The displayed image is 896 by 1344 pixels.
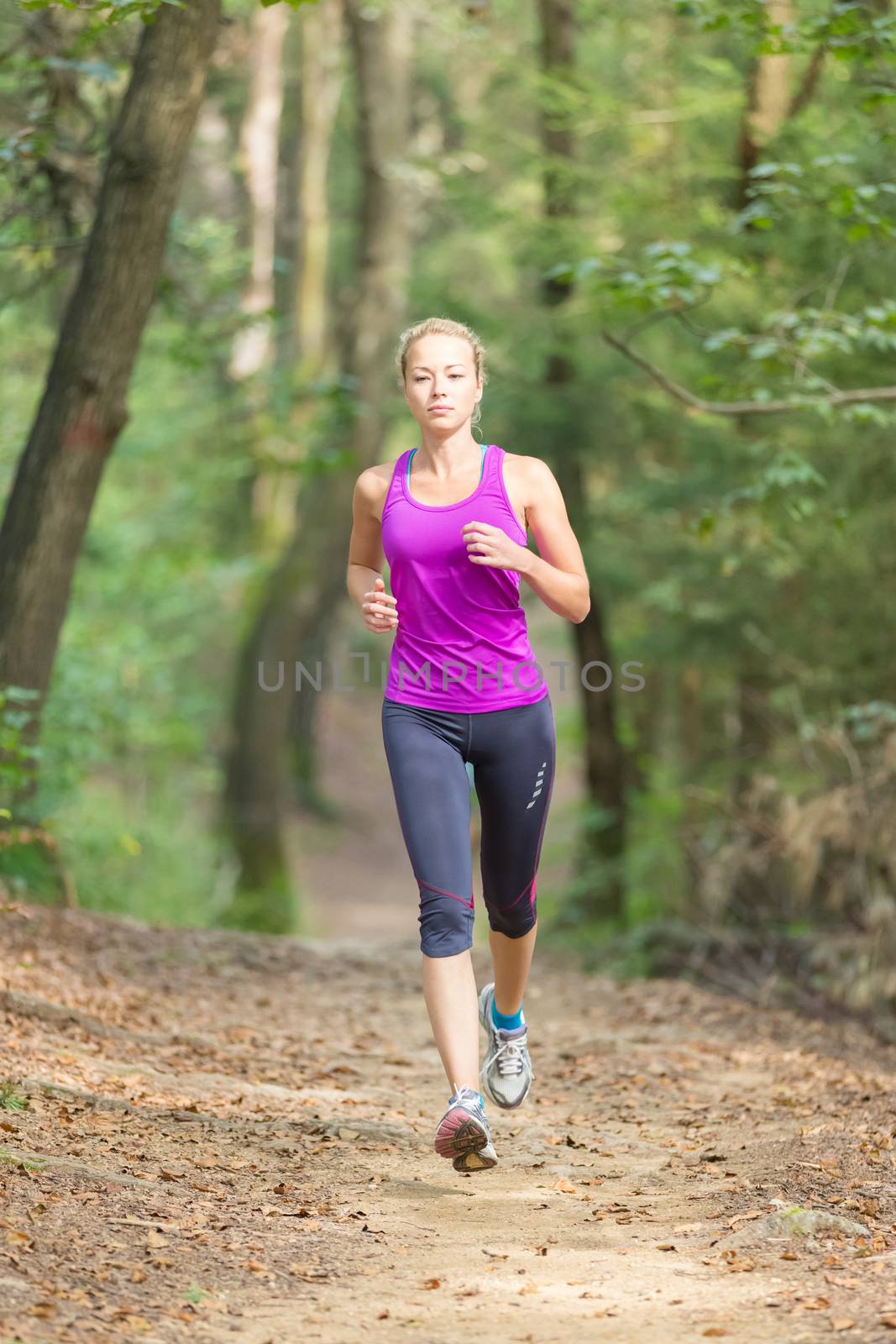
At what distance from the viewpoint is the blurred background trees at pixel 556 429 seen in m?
7.55

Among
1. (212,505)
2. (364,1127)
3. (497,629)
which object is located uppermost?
(497,629)

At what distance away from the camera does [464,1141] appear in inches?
157

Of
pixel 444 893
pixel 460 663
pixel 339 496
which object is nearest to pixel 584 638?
pixel 339 496

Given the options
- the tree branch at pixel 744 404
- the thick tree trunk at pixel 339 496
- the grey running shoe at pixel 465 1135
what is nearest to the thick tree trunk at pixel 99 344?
the tree branch at pixel 744 404

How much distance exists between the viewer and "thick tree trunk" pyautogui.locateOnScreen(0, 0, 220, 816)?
7230mm

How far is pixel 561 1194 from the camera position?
14.1 ft

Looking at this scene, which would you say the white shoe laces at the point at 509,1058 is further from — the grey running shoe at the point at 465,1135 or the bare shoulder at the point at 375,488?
the bare shoulder at the point at 375,488

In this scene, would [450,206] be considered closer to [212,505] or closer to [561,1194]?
[212,505]

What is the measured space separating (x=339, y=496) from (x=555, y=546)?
1102cm

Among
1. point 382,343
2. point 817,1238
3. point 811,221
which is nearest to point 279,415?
point 382,343

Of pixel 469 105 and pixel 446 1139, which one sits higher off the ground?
pixel 446 1139

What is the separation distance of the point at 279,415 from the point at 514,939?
995cm

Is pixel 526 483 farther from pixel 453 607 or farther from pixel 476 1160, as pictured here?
pixel 476 1160

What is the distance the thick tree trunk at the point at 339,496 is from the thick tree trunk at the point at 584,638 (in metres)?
1.78
